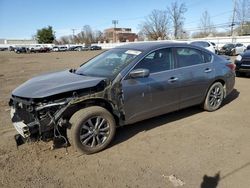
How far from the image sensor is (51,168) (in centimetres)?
376

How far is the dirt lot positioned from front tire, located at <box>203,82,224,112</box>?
2.08 feet

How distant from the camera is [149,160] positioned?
389 centimetres

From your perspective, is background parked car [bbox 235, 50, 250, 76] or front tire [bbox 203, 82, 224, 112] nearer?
front tire [bbox 203, 82, 224, 112]

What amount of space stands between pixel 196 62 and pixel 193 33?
267 feet

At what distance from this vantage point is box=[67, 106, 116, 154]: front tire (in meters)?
3.96

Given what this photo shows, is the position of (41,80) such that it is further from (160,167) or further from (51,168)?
(160,167)

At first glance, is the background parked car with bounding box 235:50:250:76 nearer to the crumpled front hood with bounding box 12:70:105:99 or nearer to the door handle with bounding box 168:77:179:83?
the door handle with bounding box 168:77:179:83

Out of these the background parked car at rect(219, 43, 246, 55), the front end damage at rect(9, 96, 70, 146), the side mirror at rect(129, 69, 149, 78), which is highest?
the side mirror at rect(129, 69, 149, 78)

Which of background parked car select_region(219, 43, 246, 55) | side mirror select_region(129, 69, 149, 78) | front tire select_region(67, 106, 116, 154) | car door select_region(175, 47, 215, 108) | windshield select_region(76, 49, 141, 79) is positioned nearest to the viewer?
front tire select_region(67, 106, 116, 154)

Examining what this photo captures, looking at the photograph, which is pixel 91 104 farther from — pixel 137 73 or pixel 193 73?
pixel 193 73

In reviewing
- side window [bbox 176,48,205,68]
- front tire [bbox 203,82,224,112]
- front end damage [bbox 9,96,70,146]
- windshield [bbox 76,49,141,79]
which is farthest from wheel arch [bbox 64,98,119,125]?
front tire [bbox 203,82,224,112]

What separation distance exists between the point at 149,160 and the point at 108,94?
1201 mm

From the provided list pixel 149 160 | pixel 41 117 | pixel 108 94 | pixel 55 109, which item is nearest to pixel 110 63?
pixel 108 94

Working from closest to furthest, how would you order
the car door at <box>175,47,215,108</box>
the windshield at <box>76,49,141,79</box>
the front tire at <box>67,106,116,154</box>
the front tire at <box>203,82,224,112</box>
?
the front tire at <box>67,106,116,154</box> < the windshield at <box>76,49,141,79</box> < the car door at <box>175,47,215,108</box> < the front tire at <box>203,82,224,112</box>
